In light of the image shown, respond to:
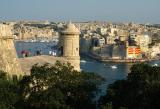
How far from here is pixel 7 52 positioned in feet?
41.8

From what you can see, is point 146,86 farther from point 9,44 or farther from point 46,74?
point 9,44

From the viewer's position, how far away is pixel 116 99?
40.7 feet

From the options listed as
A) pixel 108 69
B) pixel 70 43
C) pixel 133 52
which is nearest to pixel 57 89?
pixel 70 43

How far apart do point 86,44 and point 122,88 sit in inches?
2570

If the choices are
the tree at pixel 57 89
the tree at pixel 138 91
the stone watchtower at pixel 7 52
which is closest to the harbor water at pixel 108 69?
the tree at pixel 138 91

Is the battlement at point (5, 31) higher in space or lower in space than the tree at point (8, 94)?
higher

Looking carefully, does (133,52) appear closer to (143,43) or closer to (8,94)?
(143,43)

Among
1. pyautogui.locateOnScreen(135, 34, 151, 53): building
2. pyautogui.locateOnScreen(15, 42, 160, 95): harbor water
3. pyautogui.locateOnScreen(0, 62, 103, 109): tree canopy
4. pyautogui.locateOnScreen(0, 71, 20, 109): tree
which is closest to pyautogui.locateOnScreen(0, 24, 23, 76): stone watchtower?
pyautogui.locateOnScreen(0, 62, 103, 109): tree canopy

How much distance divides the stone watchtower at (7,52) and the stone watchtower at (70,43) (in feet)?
13.2

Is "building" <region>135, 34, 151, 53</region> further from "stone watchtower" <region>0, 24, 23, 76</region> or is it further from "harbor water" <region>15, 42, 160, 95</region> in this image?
"stone watchtower" <region>0, 24, 23, 76</region>

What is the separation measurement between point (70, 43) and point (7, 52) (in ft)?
14.2

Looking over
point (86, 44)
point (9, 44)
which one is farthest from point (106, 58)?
point (9, 44)

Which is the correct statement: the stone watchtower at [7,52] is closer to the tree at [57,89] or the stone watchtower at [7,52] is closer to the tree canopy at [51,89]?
the tree canopy at [51,89]

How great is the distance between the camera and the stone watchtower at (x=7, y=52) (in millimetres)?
12609
